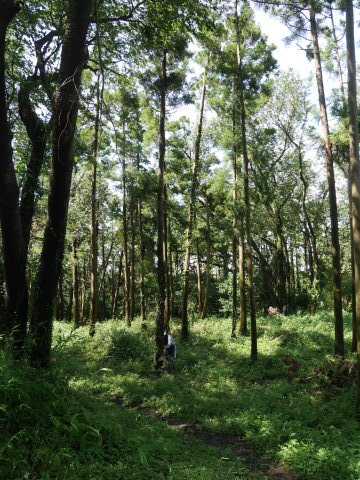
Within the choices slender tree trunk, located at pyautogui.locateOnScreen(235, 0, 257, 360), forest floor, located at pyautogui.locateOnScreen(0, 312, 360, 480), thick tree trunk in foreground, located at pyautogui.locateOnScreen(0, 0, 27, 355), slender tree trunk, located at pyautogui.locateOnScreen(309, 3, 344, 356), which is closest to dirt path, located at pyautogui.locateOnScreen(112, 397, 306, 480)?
forest floor, located at pyautogui.locateOnScreen(0, 312, 360, 480)

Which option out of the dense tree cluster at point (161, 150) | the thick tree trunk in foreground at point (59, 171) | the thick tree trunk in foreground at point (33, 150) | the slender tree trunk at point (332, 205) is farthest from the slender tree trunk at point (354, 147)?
the thick tree trunk in foreground at point (33, 150)

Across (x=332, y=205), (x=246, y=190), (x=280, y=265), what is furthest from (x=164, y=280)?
(x=280, y=265)

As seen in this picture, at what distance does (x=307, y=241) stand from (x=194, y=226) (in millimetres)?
15288

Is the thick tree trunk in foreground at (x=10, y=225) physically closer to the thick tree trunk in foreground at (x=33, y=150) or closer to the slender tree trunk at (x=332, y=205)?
the thick tree trunk in foreground at (x=33, y=150)

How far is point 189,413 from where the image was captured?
8773mm

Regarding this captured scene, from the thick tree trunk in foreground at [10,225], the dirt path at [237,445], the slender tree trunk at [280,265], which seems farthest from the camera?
the slender tree trunk at [280,265]

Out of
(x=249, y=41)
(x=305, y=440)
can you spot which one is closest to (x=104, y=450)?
(x=305, y=440)

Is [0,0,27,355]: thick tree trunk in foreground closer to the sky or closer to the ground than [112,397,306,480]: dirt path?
closer to the sky

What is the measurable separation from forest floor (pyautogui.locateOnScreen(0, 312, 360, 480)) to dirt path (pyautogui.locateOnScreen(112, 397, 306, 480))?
0.02 meters

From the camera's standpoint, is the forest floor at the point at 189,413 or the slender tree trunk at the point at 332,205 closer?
the forest floor at the point at 189,413

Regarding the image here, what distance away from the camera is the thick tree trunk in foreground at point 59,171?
4062mm

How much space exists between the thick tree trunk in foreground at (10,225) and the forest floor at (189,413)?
94cm

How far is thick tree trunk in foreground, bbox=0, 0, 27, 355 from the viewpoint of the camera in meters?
5.35

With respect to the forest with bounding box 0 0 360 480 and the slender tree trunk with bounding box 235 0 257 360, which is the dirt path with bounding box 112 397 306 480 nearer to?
the forest with bounding box 0 0 360 480
